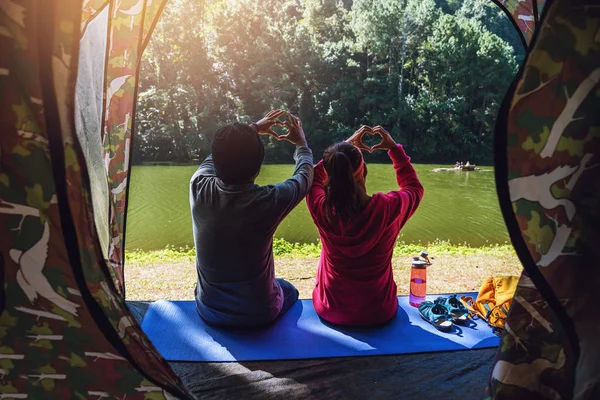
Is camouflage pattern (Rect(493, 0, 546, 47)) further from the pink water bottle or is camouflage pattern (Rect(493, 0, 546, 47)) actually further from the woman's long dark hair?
the pink water bottle

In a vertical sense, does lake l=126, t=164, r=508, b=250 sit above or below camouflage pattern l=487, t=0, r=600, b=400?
below

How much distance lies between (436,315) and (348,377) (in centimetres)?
69

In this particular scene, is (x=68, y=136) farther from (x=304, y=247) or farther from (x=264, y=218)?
(x=304, y=247)

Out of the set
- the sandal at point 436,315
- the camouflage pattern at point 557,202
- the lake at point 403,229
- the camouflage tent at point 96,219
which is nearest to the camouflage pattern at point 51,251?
the camouflage tent at point 96,219

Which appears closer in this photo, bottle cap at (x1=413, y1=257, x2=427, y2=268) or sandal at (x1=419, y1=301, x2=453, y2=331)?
sandal at (x1=419, y1=301, x2=453, y2=331)

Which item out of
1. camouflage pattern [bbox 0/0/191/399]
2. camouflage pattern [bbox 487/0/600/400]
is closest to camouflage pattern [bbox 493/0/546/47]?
camouflage pattern [bbox 487/0/600/400]

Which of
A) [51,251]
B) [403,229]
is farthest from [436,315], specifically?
[403,229]

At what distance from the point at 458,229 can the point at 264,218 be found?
570cm

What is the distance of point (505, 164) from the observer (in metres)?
0.89

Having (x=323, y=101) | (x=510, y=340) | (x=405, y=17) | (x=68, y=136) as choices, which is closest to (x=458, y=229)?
(x=510, y=340)

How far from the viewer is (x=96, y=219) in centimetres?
109

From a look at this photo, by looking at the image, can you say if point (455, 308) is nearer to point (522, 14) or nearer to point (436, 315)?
point (436, 315)

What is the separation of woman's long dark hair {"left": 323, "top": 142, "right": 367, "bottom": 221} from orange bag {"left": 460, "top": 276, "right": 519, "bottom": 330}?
0.94 metres

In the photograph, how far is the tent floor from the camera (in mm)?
1622
